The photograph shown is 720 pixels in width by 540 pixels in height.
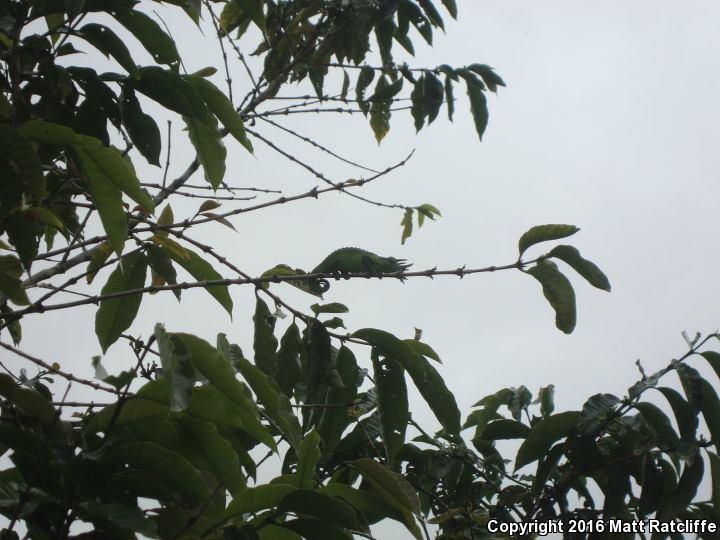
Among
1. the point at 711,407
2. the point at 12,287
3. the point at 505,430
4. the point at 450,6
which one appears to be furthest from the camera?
the point at 450,6

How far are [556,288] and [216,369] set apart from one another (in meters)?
0.71

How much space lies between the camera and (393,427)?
1.26m

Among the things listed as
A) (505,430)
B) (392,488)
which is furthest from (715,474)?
(392,488)

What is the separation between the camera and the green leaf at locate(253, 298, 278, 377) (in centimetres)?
134

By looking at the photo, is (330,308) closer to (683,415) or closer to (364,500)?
(364,500)

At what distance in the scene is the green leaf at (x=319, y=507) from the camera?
91cm

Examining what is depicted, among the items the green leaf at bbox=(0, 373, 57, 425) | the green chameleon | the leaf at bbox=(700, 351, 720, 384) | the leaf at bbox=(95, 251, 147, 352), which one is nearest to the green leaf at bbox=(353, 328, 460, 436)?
the leaf at bbox=(95, 251, 147, 352)

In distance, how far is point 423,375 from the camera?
1.21 m

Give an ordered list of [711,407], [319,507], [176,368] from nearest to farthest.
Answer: [176,368], [319,507], [711,407]

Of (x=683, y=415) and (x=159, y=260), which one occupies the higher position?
(x=159, y=260)

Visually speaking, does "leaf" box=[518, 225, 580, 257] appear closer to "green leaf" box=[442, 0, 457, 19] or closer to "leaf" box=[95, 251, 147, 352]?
"leaf" box=[95, 251, 147, 352]

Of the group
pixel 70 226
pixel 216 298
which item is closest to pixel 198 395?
pixel 216 298

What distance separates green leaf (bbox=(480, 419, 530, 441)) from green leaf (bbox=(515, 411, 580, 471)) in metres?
0.23

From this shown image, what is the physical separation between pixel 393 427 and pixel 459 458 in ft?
2.20
